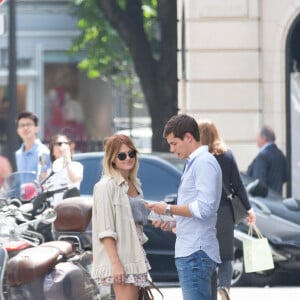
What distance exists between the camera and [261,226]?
13820mm

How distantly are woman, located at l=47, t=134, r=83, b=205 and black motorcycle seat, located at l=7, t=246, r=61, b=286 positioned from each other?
1943mm

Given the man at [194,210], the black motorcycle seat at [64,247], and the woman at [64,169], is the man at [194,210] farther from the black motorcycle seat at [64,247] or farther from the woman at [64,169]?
the woman at [64,169]

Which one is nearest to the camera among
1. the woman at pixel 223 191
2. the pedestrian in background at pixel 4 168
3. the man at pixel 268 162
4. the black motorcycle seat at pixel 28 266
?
the black motorcycle seat at pixel 28 266

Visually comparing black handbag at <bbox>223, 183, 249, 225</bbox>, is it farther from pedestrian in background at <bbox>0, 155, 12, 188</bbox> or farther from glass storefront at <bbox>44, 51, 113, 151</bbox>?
glass storefront at <bbox>44, 51, 113, 151</bbox>

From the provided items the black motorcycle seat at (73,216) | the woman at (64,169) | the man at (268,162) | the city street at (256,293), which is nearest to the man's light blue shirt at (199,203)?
the black motorcycle seat at (73,216)

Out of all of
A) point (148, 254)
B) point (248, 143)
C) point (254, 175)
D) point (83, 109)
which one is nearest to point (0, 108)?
point (83, 109)

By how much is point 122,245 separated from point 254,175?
32.5ft

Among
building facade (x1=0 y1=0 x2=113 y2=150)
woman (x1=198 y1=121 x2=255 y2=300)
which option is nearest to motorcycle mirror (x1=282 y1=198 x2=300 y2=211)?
woman (x1=198 y1=121 x2=255 y2=300)

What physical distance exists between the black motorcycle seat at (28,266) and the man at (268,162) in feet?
30.1

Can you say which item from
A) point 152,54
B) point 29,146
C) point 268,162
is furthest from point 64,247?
point 152,54

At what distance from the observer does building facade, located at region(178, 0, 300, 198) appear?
20.1m

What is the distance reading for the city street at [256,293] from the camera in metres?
12.1

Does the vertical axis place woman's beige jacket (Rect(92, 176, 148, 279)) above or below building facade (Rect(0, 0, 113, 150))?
below

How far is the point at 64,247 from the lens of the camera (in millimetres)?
8938
